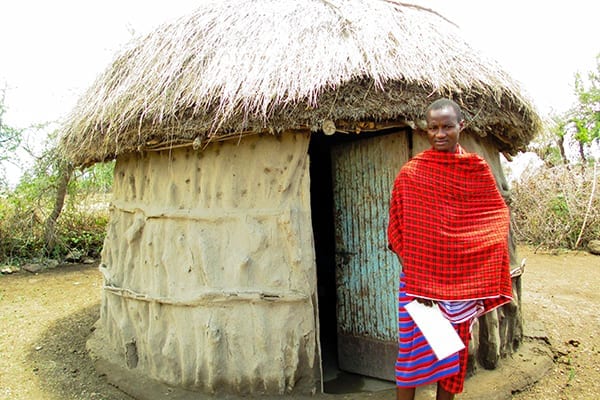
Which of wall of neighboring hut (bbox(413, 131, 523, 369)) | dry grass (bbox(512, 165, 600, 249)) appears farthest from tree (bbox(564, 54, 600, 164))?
wall of neighboring hut (bbox(413, 131, 523, 369))

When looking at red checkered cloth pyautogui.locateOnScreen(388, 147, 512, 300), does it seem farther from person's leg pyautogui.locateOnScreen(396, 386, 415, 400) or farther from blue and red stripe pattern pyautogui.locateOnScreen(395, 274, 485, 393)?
person's leg pyautogui.locateOnScreen(396, 386, 415, 400)

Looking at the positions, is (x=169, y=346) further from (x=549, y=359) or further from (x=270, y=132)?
(x=549, y=359)

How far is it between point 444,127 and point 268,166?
1269 millimetres

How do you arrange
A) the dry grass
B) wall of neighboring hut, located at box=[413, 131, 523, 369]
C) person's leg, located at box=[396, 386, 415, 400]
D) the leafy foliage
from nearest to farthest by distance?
person's leg, located at box=[396, 386, 415, 400] → wall of neighboring hut, located at box=[413, 131, 523, 369] → the leafy foliage → the dry grass

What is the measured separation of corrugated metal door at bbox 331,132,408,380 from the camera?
3.48 metres

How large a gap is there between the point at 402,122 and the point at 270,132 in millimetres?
876

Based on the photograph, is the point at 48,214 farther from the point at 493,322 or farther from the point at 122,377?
the point at 493,322

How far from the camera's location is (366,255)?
3600 millimetres

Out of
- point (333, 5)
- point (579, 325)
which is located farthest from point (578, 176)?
point (333, 5)

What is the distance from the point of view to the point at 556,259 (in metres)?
7.95

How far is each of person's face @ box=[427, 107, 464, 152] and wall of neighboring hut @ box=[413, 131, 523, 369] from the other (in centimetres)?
88

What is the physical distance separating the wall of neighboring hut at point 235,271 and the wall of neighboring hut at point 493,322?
3.54 ft

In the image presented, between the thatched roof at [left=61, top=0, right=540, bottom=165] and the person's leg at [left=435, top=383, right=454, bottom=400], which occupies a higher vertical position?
the thatched roof at [left=61, top=0, right=540, bottom=165]

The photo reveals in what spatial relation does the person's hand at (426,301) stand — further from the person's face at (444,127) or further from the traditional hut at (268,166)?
the traditional hut at (268,166)
